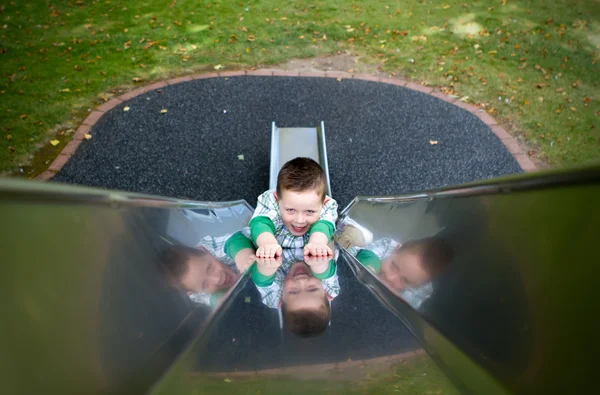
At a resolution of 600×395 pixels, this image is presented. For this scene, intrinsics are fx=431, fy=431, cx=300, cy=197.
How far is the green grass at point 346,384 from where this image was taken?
1.38 m

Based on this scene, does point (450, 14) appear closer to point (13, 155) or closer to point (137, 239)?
point (13, 155)

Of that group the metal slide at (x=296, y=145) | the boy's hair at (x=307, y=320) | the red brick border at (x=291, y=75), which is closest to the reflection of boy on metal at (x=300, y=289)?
the boy's hair at (x=307, y=320)

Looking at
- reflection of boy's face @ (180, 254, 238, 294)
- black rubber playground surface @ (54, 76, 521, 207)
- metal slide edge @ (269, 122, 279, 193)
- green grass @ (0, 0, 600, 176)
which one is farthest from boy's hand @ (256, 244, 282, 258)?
green grass @ (0, 0, 600, 176)

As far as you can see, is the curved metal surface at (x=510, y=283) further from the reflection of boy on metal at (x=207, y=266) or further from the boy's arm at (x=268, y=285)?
the reflection of boy on metal at (x=207, y=266)

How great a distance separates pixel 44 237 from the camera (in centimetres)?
115

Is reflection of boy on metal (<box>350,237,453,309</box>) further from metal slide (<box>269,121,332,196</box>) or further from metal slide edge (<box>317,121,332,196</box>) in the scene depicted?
metal slide (<box>269,121,332,196</box>)

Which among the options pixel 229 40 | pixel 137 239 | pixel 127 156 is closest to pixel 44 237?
pixel 137 239

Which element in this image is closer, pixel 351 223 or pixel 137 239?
pixel 137 239

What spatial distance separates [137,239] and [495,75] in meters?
6.46

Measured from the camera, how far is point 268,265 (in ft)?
8.36

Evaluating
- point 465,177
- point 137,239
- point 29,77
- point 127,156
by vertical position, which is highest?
point 137,239

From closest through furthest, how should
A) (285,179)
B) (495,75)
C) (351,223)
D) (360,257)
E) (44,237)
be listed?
(44,237) < (360,257) < (285,179) < (351,223) < (495,75)

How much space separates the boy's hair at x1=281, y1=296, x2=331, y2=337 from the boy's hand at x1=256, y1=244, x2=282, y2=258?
2.61 ft

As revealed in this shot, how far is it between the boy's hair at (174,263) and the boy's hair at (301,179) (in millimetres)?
858
